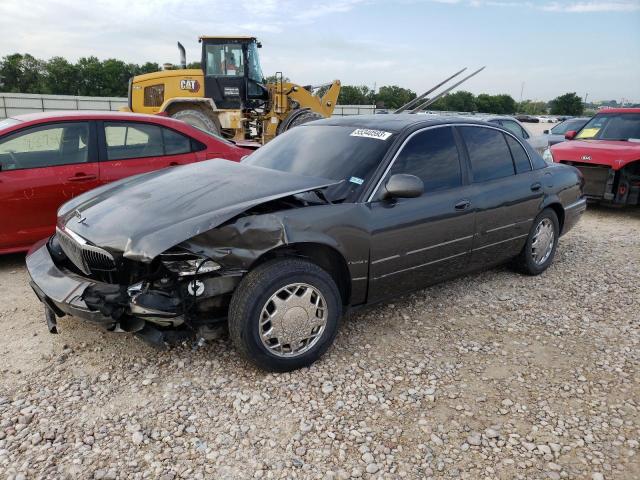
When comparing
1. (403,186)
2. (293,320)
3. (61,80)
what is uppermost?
(61,80)

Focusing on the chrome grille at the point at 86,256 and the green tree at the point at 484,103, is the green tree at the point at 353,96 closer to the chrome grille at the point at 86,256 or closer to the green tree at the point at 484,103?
the green tree at the point at 484,103

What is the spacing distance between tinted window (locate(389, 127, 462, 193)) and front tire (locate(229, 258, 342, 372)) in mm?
1067

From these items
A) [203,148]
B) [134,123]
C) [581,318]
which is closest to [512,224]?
[581,318]

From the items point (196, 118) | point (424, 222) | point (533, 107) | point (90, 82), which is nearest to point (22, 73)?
point (90, 82)

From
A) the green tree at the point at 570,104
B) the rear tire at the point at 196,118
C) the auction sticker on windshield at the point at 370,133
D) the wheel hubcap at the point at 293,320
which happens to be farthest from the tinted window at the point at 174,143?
the green tree at the point at 570,104

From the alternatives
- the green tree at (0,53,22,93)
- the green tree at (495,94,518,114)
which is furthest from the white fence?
the green tree at (495,94,518,114)

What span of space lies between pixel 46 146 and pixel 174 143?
1.28 metres

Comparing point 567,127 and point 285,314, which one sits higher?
point 567,127

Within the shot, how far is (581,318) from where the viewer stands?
404cm

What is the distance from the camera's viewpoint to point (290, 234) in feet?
9.57

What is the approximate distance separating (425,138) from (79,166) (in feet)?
11.2

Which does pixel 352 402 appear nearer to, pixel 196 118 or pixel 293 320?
pixel 293 320

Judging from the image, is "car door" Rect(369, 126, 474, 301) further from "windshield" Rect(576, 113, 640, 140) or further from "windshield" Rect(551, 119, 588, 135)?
"windshield" Rect(551, 119, 588, 135)

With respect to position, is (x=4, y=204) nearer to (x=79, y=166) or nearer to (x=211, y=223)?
(x=79, y=166)
